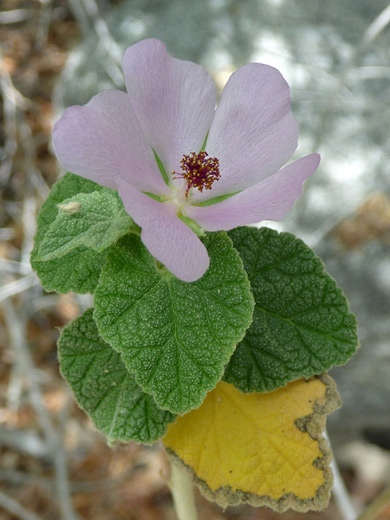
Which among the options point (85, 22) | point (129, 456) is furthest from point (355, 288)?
point (85, 22)

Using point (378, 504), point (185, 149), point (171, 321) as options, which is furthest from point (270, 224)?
Answer: point (171, 321)

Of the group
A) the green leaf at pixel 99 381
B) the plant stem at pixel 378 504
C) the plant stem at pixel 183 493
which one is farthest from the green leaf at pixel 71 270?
the plant stem at pixel 378 504

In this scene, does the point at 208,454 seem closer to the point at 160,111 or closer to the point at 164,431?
the point at 164,431

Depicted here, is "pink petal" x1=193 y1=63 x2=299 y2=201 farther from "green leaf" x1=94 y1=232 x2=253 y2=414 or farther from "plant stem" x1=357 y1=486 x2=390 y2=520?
"plant stem" x1=357 y1=486 x2=390 y2=520

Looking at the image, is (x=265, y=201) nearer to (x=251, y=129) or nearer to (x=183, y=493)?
(x=251, y=129)

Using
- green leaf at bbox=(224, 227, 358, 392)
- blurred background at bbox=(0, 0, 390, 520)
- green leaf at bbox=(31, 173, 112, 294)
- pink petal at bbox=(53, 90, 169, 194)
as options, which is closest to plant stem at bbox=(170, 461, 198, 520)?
green leaf at bbox=(224, 227, 358, 392)

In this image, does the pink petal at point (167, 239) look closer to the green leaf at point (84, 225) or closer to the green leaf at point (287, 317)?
the green leaf at point (84, 225)
